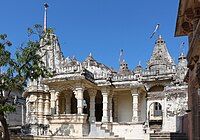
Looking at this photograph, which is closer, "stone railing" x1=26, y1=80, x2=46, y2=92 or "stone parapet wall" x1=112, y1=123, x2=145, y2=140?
"stone parapet wall" x1=112, y1=123, x2=145, y2=140

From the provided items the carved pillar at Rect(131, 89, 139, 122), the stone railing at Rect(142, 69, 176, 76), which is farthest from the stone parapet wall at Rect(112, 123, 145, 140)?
the stone railing at Rect(142, 69, 176, 76)

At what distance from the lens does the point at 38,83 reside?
97.1 feet

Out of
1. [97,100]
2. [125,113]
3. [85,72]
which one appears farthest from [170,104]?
[97,100]

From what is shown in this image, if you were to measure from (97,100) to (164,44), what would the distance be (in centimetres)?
977

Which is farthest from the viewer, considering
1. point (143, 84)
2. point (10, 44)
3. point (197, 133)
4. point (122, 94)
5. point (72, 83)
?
point (122, 94)

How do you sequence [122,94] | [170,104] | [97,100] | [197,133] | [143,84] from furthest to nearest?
1. [97,100]
2. [122,94]
3. [143,84]
4. [170,104]
5. [197,133]

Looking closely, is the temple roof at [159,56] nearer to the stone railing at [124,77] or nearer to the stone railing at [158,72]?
the stone railing at [158,72]

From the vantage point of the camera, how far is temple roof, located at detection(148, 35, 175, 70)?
33.2 m

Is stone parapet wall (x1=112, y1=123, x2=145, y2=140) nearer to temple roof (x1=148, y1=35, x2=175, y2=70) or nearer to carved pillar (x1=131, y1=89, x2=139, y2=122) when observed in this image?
carved pillar (x1=131, y1=89, x2=139, y2=122)

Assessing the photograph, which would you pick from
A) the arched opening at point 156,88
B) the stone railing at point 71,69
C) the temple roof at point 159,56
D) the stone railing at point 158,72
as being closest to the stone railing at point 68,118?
the stone railing at point 71,69

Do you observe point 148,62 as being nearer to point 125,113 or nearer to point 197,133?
point 125,113

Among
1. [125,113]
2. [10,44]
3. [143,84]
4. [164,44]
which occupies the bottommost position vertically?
[125,113]

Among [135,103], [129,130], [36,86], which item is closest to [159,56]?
[135,103]

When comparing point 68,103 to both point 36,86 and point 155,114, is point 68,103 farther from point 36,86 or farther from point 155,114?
point 155,114
